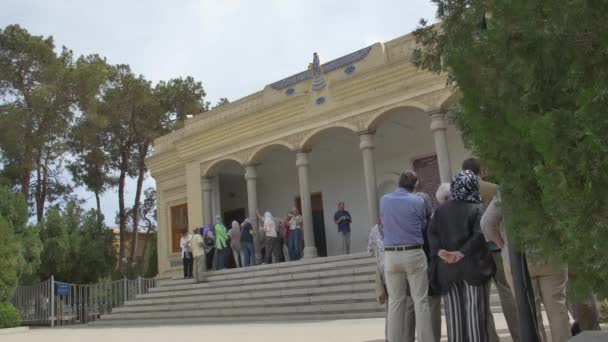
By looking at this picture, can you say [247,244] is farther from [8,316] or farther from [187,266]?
[8,316]

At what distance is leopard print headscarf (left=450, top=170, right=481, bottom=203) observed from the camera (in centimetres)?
467

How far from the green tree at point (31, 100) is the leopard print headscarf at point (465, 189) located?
21.3m

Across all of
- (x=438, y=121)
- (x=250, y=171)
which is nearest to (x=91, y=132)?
(x=250, y=171)

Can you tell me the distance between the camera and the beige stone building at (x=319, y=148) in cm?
1421

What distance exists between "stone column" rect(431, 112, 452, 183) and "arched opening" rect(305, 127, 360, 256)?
4071mm

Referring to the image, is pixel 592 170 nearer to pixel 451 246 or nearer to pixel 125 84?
pixel 451 246

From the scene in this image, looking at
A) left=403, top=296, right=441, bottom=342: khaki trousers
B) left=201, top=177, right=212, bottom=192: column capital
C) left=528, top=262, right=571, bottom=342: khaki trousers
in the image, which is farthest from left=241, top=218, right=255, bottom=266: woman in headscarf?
left=528, top=262, right=571, bottom=342: khaki trousers

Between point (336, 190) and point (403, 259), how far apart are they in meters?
13.5

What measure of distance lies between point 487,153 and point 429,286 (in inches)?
99.4

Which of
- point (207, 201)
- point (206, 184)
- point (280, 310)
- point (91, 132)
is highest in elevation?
point (91, 132)

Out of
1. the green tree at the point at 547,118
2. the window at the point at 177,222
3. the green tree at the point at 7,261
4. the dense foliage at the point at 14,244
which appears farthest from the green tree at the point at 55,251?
the green tree at the point at 547,118

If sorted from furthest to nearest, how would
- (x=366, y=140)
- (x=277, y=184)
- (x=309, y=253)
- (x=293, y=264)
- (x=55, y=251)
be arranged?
(x=55, y=251) → (x=277, y=184) → (x=309, y=253) → (x=366, y=140) → (x=293, y=264)

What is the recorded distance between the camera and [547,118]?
7.13 feet

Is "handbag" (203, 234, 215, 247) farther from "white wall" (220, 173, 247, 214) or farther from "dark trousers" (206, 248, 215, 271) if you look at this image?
"white wall" (220, 173, 247, 214)
